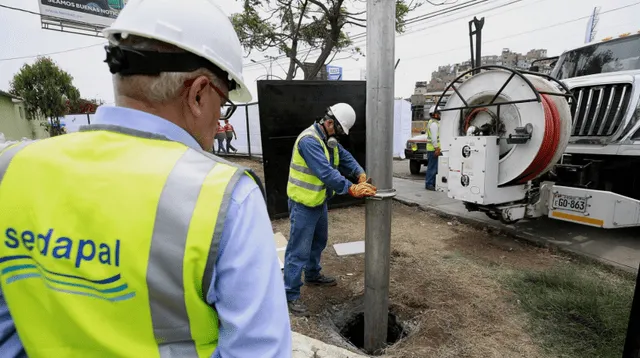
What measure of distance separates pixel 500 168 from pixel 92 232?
13.2 feet

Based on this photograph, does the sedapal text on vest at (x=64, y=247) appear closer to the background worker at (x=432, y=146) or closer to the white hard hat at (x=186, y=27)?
the white hard hat at (x=186, y=27)

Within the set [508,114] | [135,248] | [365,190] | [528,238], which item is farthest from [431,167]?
[135,248]

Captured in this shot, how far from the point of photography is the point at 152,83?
819 mm

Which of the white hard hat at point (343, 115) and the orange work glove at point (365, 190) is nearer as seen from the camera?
the orange work glove at point (365, 190)

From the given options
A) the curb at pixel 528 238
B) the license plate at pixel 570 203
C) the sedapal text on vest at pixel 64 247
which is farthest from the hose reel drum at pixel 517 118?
the sedapal text on vest at pixel 64 247

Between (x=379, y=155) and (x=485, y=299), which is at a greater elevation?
A: (x=379, y=155)

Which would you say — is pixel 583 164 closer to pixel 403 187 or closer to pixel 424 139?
pixel 403 187

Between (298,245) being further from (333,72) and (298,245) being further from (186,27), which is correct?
(333,72)

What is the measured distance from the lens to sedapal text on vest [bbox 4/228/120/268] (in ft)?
2.24

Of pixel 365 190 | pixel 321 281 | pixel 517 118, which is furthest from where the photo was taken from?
pixel 321 281

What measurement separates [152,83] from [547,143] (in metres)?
3.72

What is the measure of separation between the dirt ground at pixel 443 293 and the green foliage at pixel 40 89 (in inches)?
918

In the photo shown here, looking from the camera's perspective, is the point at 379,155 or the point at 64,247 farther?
the point at 379,155

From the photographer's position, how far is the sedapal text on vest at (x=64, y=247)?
26.9 inches
